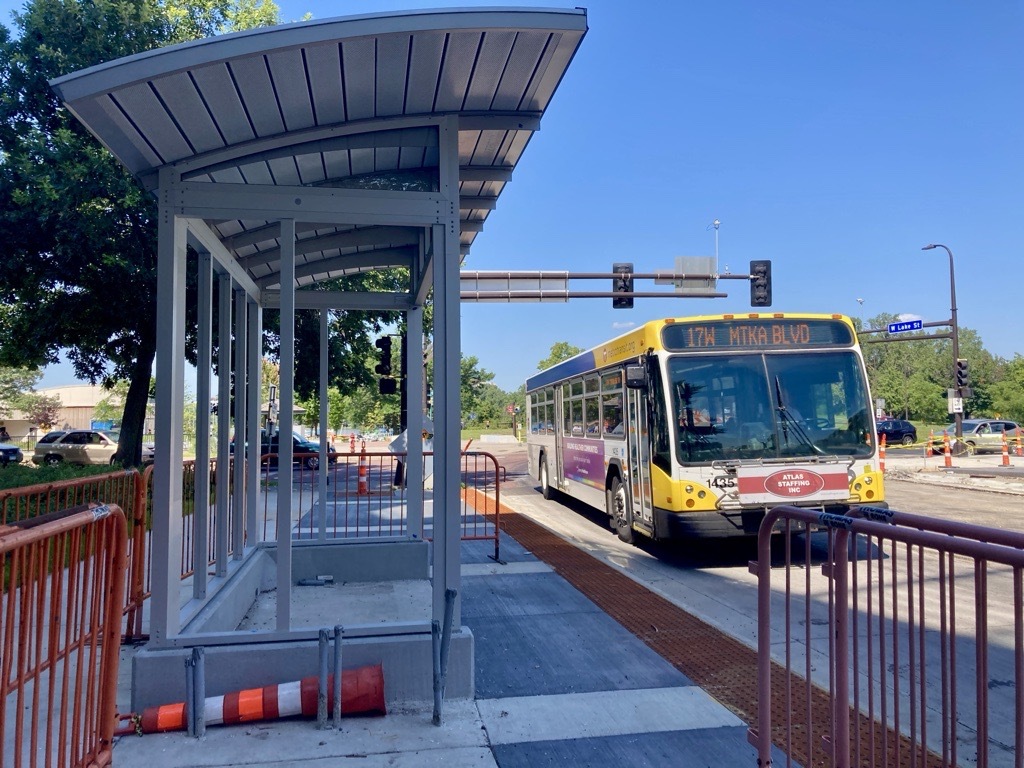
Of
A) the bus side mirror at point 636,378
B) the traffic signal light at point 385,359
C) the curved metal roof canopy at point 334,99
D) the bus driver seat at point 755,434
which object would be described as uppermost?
the curved metal roof canopy at point 334,99

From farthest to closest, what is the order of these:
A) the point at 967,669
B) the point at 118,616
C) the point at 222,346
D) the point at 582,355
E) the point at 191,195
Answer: the point at 582,355, the point at 222,346, the point at 191,195, the point at 967,669, the point at 118,616

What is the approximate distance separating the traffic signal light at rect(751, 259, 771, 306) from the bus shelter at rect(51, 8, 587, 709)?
1660 centimetres

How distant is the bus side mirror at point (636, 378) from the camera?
9367mm

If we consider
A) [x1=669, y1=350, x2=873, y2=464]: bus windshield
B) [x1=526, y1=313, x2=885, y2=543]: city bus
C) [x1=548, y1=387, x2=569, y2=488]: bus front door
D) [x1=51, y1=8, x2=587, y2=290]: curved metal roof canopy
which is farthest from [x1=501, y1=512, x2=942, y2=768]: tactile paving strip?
[x1=548, y1=387, x2=569, y2=488]: bus front door

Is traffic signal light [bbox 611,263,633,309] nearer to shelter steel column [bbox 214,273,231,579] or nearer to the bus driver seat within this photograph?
the bus driver seat

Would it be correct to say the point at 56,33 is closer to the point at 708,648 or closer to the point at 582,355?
the point at 582,355

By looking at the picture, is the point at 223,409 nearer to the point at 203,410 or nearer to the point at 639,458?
the point at 203,410

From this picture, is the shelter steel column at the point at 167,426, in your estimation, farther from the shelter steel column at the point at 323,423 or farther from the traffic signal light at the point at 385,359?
the traffic signal light at the point at 385,359

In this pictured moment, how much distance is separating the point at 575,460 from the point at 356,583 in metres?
6.97

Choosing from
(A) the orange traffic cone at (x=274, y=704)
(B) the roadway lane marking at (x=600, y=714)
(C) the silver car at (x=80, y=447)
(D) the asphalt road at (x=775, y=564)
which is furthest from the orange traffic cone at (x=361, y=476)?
(C) the silver car at (x=80, y=447)

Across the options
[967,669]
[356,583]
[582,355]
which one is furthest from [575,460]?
[967,669]

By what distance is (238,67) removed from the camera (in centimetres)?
393

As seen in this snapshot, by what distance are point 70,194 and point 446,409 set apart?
43.5 ft

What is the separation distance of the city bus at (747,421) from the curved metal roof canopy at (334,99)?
4.23 metres
